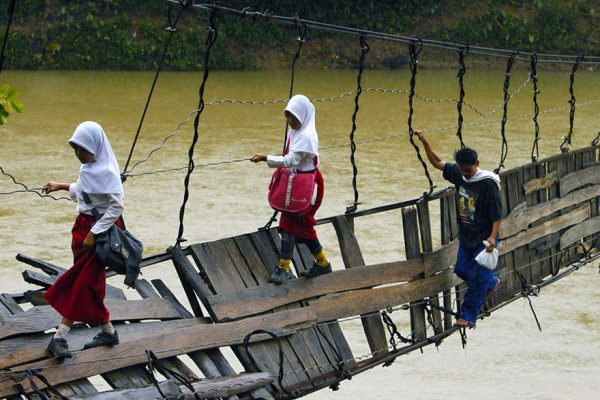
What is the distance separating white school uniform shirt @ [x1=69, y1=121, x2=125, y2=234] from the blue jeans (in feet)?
5.12

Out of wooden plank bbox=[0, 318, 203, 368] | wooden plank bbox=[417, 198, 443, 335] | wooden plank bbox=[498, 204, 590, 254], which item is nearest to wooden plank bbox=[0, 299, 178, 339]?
wooden plank bbox=[0, 318, 203, 368]

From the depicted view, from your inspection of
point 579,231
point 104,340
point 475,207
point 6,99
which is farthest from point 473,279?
point 6,99

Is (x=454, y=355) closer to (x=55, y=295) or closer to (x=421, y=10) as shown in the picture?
(x=55, y=295)

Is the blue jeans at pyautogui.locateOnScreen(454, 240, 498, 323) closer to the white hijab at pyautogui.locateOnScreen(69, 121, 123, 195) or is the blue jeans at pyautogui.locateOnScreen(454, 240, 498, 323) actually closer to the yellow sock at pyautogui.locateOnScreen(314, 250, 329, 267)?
the yellow sock at pyautogui.locateOnScreen(314, 250, 329, 267)

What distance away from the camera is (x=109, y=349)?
10.3 ft

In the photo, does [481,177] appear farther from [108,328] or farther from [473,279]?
[108,328]

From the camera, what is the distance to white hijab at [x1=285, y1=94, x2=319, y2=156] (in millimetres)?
3500

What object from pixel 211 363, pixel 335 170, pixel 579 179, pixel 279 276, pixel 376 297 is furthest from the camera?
pixel 335 170

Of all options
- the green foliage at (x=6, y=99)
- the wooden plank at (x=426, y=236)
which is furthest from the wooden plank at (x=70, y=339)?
the wooden plank at (x=426, y=236)

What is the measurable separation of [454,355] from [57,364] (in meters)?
3.59

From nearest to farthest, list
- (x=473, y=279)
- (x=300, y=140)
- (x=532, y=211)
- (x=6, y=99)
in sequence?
1. (x=6, y=99)
2. (x=300, y=140)
3. (x=473, y=279)
4. (x=532, y=211)

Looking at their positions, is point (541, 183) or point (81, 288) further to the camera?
point (541, 183)

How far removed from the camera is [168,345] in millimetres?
3246

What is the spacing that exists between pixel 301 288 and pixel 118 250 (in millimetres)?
837
